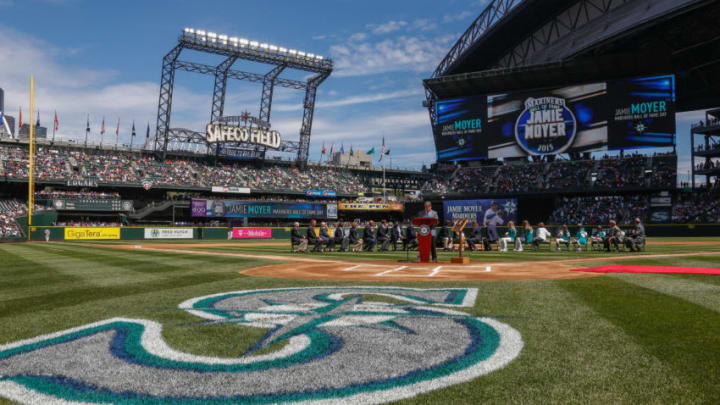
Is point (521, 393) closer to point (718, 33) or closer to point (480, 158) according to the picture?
point (718, 33)

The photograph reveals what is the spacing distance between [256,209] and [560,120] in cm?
3509

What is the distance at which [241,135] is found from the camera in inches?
2375

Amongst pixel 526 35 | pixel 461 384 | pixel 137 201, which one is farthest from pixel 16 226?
pixel 526 35

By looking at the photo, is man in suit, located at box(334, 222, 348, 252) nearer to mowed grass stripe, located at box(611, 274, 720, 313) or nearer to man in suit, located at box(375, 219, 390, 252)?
man in suit, located at box(375, 219, 390, 252)

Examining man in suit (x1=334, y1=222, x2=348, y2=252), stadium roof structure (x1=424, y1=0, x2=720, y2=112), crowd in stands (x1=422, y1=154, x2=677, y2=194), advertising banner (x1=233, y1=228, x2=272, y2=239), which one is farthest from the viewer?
advertising banner (x1=233, y1=228, x2=272, y2=239)

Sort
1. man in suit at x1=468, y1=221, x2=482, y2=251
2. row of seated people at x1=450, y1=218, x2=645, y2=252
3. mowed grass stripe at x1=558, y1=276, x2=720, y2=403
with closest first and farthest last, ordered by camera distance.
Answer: mowed grass stripe at x1=558, y1=276, x2=720, y2=403
row of seated people at x1=450, y1=218, x2=645, y2=252
man in suit at x1=468, y1=221, x2=482, y2=251

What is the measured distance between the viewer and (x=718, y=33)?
3588 cm

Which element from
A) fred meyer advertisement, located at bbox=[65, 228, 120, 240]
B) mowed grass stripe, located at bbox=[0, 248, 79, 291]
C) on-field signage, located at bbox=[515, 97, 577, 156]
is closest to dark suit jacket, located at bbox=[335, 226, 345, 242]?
mowed grass stripe, located at bbox=[0, 248, 79, 291]

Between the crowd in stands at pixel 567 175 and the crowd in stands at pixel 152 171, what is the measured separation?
19848mm

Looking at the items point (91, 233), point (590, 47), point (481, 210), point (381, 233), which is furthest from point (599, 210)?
point (91, 233)

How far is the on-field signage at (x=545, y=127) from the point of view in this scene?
45.6 m

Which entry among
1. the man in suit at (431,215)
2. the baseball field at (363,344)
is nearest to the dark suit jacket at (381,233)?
the man in suit at (431,215)

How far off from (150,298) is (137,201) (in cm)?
5340

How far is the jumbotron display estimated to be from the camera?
41906 millimetres
